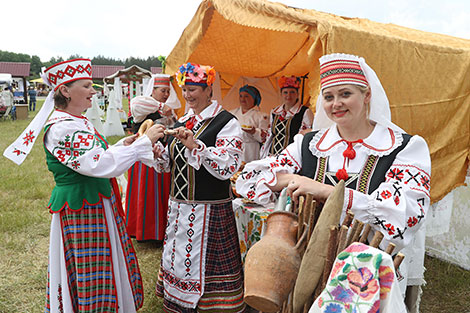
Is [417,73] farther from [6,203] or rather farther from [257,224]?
[6,203]

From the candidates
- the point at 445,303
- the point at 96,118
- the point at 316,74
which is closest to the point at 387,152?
the point at 316,74

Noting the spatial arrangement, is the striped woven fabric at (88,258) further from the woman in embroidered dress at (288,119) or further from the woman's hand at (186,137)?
the woman in embroidered dress at (288,119)

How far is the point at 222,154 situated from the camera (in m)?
2.47

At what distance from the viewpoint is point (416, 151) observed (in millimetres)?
1467

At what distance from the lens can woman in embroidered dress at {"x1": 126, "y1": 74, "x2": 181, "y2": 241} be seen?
149 inches

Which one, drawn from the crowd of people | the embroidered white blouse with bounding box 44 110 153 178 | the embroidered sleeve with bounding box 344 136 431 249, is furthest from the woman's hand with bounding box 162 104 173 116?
the embroidered sleeve with bounding box 344 136 431 249

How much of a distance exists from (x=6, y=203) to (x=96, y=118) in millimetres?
3985

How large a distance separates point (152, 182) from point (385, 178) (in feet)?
9.24

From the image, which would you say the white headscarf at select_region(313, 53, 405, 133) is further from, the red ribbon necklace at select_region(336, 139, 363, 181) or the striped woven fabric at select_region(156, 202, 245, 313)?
the striped woven fabric at select_region(156, 202, 245, 313)

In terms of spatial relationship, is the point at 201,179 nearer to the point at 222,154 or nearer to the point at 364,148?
the point at 222,154

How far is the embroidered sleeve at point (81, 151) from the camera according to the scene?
6.79 feet

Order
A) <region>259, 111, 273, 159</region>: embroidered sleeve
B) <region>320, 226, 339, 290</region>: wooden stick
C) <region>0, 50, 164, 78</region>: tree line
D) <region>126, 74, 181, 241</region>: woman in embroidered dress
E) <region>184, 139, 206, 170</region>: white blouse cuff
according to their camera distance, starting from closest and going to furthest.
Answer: <region>320, 226, 339, 290</region>: wooden stick, <region>184, 139, 206, 170</region>: white blouse cuff, <region>126, 74, 181, 241</region>: woman in embroidered dress, <region>259, 111, 273, 159</region>: embroidered sleeve, <region>0, 50, 164, 78</region>: tree line

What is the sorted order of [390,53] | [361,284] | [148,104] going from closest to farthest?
[361,284] → [390,53] → [148,104]

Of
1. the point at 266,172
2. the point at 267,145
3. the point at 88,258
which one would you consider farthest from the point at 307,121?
the point at 88,258
